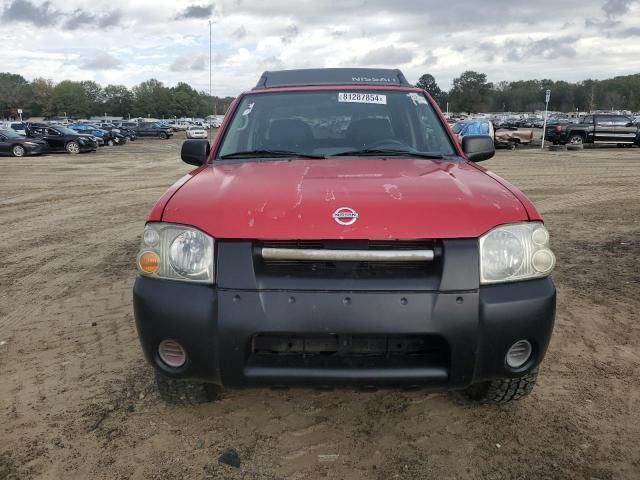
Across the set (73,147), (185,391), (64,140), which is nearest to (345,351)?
(185,391)

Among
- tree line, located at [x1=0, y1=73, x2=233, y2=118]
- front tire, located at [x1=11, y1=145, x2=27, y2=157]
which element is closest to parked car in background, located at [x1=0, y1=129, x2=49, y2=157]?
front tire, located at [x1=11, y1=145, x2=27, y2=157]

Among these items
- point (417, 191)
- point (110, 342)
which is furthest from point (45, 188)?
point (417, 191)

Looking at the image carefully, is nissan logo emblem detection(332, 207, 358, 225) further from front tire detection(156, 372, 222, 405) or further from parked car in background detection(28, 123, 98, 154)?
parked car in background detection(28, 123, 98, 154)

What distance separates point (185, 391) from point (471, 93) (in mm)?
143938

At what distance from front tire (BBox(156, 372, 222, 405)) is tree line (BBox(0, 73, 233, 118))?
122 meters

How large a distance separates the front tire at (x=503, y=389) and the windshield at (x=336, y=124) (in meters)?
1.44

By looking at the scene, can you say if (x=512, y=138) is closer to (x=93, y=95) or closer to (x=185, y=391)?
(x=185, y=391)

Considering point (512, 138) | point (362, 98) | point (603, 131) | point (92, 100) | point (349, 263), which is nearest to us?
point (349, 263)

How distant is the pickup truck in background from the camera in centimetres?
2588

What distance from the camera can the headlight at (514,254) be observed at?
91.8 inches

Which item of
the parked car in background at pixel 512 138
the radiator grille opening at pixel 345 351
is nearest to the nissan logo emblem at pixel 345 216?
the radiator grille opening at pixel 345 351

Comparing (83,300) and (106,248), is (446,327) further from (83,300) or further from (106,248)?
(106,248)

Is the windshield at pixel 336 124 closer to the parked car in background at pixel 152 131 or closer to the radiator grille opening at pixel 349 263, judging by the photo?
the radiator grille opening at pixel 349 263

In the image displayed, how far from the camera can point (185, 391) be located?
2.83 m
